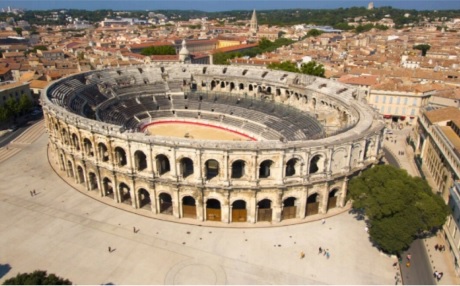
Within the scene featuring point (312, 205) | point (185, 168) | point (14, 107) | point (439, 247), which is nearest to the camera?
point (439, 247)

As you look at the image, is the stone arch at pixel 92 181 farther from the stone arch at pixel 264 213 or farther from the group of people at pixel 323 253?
the group of people at pixel 323 253

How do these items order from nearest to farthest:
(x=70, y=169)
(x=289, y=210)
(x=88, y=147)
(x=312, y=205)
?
(x=289, y=210)
(x=312, y=205)
(x=88, y=147)
(x=70, y=169)

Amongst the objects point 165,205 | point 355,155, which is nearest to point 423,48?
point 355,155

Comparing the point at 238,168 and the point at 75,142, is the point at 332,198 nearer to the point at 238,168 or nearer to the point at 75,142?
the point at 238,168

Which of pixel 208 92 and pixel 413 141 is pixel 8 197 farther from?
pixel 413 141

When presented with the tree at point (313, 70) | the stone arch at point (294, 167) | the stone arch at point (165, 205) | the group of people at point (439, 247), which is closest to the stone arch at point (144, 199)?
the stone arch at point (165, 205)

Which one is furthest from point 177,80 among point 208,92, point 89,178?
point 89,178

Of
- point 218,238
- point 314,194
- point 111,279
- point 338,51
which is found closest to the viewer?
point 111,279
